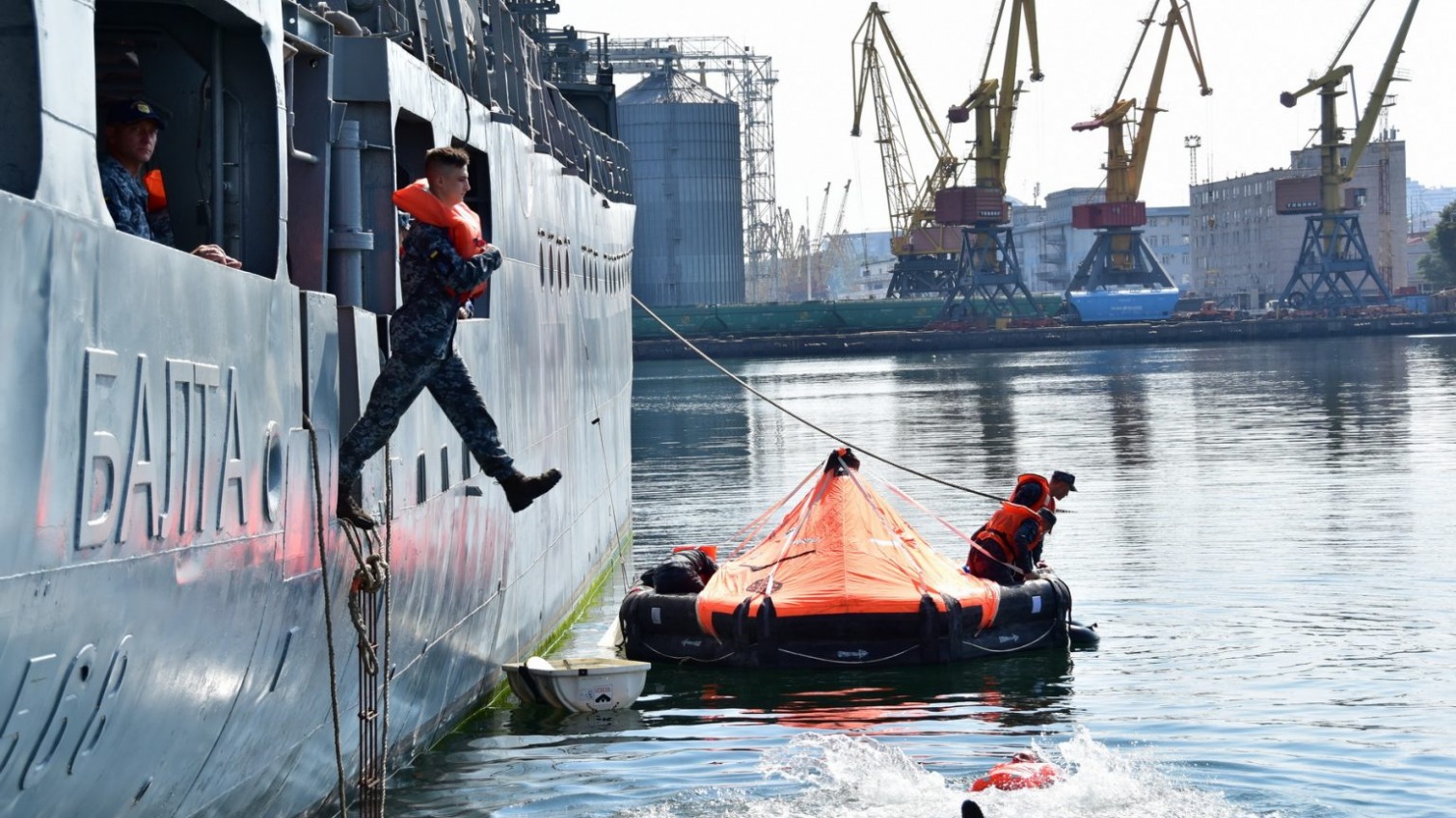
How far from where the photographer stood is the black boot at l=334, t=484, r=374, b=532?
9273mm

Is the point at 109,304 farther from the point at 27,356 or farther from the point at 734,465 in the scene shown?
the point at 734,465

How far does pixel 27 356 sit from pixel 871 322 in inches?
5263

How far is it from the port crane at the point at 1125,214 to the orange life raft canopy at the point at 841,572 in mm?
118496

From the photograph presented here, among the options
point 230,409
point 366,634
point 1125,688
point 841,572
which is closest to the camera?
point 230,409

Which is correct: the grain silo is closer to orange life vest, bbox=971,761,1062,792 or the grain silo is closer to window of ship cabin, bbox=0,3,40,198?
orange life vest, bbox=971,761,1062,792

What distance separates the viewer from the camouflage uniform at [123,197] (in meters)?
7.32

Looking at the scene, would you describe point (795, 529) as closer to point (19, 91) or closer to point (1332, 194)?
point (19, 91)

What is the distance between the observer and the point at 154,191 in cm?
819

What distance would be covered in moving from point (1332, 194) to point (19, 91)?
141 metres

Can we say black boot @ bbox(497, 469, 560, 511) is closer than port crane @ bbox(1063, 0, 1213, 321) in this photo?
Yes

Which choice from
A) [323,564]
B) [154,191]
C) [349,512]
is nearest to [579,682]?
[349,512]

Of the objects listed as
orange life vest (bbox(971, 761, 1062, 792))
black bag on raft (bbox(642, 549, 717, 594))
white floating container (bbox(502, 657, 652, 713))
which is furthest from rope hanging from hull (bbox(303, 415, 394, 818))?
black bag on raft (bbox(642, 549, 717, 594))

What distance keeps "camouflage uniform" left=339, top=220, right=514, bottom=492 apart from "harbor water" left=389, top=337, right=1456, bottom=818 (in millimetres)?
3043

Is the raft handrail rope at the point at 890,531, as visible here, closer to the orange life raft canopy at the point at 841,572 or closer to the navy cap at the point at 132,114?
the orange life raft canopy at the point at 841,572
